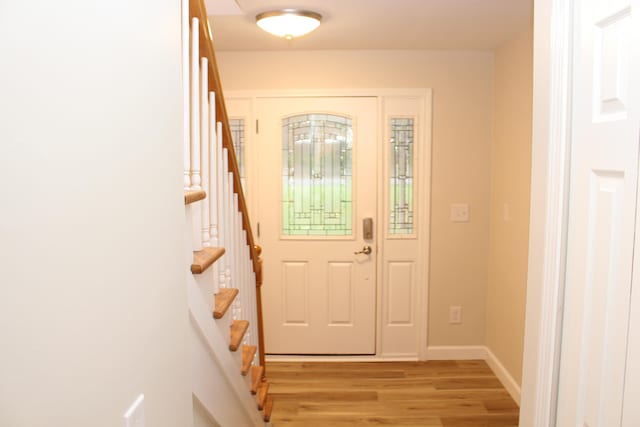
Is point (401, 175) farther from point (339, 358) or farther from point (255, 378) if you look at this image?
point (255, 378)

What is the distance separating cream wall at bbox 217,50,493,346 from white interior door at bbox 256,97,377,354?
0.18 meters

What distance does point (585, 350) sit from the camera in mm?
1046

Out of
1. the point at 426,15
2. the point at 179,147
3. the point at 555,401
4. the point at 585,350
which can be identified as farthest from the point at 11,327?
the point at 426,15

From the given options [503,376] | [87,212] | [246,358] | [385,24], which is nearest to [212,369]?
[246,358]

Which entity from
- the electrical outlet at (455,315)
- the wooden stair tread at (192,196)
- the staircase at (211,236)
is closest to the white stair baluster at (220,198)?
the staircase at (211,236)

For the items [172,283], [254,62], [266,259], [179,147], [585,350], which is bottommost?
[266,259]

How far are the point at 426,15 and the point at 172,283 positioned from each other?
8.00 feet

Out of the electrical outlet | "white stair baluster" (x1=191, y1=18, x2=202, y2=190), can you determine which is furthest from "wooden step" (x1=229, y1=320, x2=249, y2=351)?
the electrical outlet

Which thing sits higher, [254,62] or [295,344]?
[254,62]

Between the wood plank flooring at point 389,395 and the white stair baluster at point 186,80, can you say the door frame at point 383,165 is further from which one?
the white stair baluster at point 186,80

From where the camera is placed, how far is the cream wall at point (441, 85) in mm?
3801

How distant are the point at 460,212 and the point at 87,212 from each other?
350 centimetres

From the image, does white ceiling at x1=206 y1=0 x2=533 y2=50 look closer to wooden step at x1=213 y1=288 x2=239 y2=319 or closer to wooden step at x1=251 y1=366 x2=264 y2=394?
wooden step at x1=213 y1=288 x2=239 y2=319

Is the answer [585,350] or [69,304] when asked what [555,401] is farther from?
[69,304]
